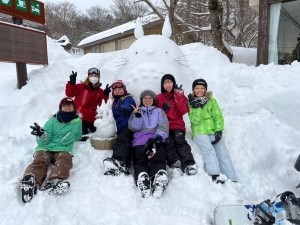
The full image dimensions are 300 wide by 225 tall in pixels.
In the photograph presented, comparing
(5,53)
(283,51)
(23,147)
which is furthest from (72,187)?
(283,51)

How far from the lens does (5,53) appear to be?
221 inches

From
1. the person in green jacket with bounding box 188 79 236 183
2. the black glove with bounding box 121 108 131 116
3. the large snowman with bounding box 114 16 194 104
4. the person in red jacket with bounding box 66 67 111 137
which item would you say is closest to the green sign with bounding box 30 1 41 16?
the large snowman with bounding box 114 16 194 104

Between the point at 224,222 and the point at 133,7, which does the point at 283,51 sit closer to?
the point at 224,222

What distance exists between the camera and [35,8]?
643 cm

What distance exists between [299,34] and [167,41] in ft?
14.2

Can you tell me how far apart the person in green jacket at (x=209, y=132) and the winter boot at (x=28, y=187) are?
6.58 ft

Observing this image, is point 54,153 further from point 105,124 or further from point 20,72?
point 20,72

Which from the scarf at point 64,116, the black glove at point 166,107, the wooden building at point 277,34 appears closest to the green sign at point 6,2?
the scarf at point 64,116

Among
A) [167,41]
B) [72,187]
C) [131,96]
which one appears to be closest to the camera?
[72,187]

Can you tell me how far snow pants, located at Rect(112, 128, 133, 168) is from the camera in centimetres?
325

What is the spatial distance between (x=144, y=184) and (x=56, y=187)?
92 cm

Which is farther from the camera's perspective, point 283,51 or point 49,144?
point 283,51

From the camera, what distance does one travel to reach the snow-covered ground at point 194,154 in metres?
2.61

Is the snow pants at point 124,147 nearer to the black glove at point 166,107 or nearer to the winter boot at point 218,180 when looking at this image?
the black glove at point 166,107
